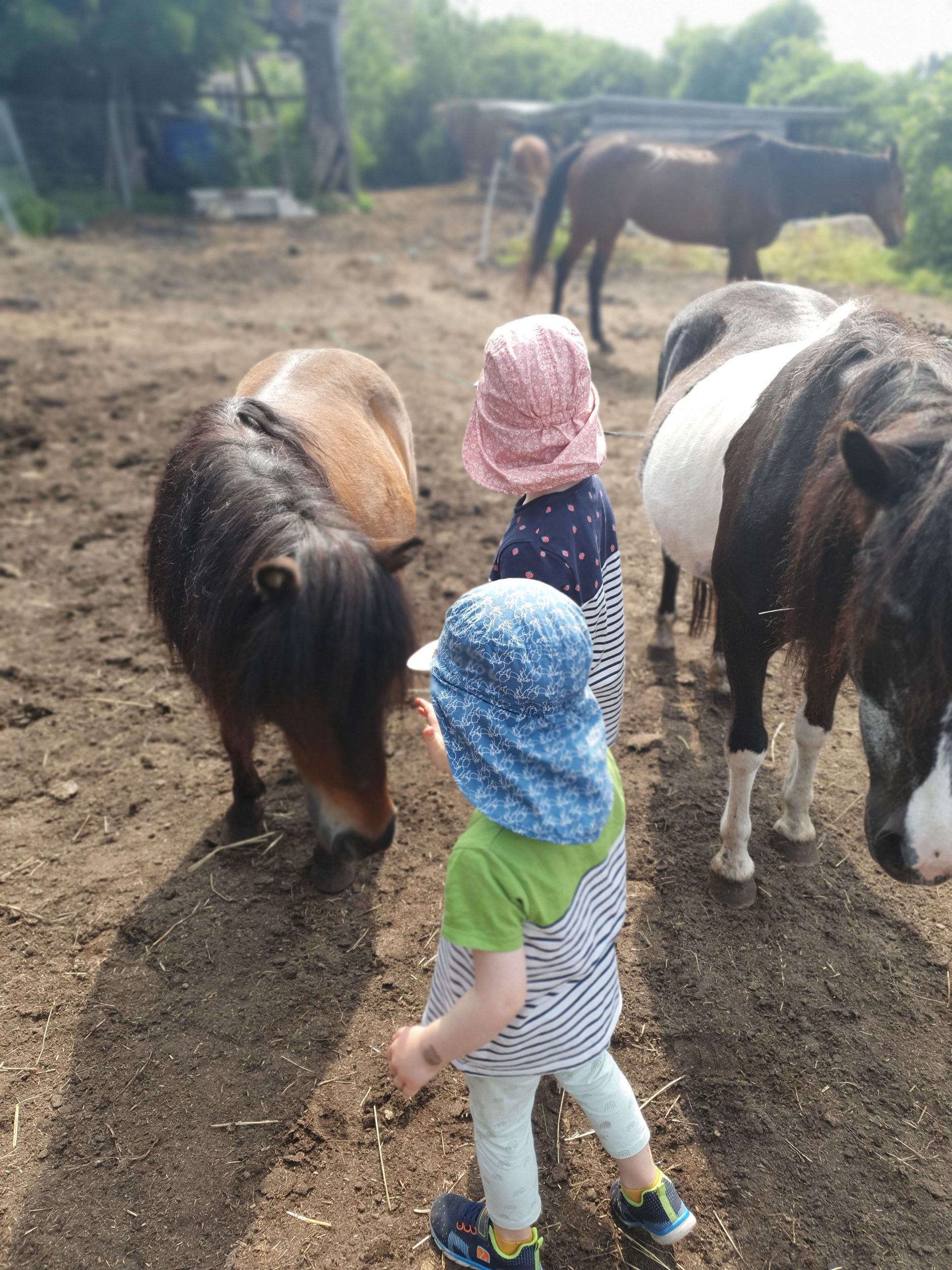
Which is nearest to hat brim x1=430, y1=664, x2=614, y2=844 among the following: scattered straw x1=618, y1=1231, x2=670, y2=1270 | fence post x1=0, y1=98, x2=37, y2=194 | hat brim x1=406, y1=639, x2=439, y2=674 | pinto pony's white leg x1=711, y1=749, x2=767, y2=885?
hat brim x1=406, y1=639, x2=439, y2=674

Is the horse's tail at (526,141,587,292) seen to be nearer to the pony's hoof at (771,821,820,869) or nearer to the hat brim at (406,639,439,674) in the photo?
the pony's hoof at (771,821,820,869)

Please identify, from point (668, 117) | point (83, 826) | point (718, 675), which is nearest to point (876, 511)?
point (718, 675)

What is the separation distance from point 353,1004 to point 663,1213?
0.99 m

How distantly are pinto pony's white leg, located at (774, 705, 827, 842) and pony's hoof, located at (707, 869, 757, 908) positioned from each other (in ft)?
0.94

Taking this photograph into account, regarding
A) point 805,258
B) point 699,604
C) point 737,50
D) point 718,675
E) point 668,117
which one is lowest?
point 718,675

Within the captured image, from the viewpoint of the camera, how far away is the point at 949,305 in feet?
33.2

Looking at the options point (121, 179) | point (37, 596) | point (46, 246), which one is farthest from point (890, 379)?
point (121, 179)

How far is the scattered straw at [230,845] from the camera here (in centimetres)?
275

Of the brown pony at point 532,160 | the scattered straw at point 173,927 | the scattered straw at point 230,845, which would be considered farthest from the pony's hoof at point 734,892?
the brown pony at point 532,160

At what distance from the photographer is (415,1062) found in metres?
1.31

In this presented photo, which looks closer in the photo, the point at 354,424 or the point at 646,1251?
the point at 646,1251

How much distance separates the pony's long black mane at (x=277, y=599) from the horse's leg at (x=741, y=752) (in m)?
1.14

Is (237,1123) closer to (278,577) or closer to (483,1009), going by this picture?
(483,1009)

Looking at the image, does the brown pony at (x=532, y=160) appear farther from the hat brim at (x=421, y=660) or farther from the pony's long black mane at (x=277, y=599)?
the hat brim at (x=421, y=660)
